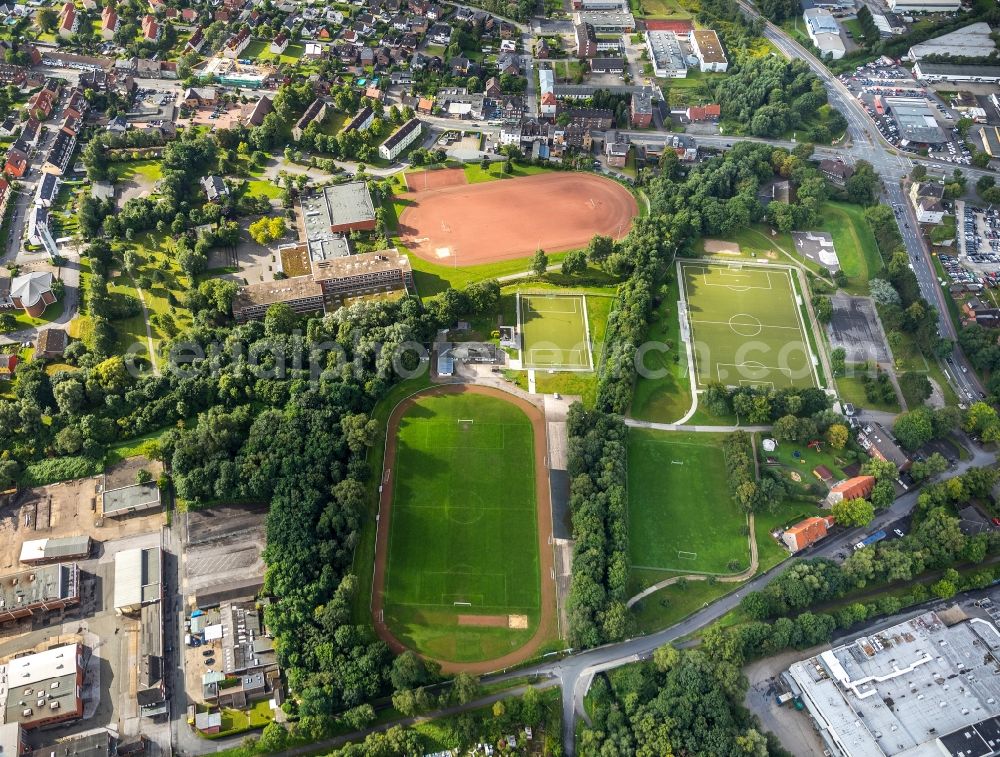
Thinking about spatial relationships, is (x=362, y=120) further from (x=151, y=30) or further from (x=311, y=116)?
(x=151, y=30)

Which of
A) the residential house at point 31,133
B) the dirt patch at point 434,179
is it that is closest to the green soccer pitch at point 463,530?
the dirt patch at point 434,179

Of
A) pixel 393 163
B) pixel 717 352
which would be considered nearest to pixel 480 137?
pixel 393 163

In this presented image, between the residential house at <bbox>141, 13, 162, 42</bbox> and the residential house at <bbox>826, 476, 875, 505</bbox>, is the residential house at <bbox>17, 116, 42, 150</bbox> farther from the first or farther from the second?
the residential house at <bbox>826, 476, 875, 505</bbox>

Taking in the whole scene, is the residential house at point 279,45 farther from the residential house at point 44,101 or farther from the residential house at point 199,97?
the residential house at point 44,101

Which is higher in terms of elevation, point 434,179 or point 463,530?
point 434,179

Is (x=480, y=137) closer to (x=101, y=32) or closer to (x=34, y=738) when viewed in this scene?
(x=101, y=32)

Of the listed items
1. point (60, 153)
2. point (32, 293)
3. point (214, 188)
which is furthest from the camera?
point (60, 153)

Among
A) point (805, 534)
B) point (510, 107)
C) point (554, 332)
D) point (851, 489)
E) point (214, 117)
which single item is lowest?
point (805, 534)

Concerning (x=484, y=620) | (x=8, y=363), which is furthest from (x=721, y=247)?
(x=8, y=363)

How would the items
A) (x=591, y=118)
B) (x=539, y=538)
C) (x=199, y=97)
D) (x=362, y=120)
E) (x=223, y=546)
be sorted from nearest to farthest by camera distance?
(x=223, y=546)
(x=539, y=538)
(x=362, y=120)
(x=591, y=118)
(x=199, y=97)
